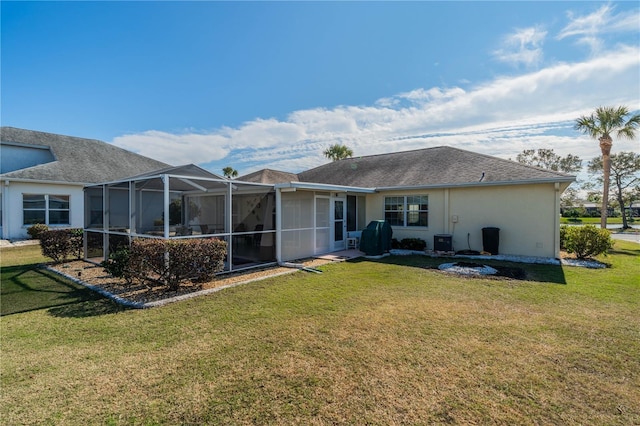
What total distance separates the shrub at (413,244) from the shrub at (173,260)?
27.9ft

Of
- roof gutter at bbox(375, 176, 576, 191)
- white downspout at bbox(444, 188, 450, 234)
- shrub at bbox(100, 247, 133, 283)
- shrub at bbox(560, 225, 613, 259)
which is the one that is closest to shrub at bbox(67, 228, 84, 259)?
shrub at bbox(100, 247, 133, 283)

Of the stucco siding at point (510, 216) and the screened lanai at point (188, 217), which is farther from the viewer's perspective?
the stucco siding at point (510, 216)

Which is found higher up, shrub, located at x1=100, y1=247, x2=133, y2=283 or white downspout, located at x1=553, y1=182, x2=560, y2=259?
white downspout, located at x1=553, y1=182, x2=560, y2=259

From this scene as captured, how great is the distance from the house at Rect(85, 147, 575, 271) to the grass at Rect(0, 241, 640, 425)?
3211 millimetres

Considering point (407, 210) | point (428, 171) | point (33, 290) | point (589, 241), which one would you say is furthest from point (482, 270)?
point (33, 290)

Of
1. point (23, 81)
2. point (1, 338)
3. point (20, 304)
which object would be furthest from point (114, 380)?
point (23, 81)

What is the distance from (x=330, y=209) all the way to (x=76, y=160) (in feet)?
63.8

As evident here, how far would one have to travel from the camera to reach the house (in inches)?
374

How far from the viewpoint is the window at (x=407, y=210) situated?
43.8 ft

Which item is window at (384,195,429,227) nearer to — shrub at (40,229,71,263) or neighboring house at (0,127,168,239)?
shrub at (40,229,71,263)

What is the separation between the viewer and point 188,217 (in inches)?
453

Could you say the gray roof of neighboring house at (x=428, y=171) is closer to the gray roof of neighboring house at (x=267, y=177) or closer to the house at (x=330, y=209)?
the house at (x=330, y=209)

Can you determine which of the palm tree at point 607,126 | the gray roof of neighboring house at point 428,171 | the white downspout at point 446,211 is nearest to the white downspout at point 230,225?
the gray roof of neighboring house at point 428,171

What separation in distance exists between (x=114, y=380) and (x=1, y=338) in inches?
108
